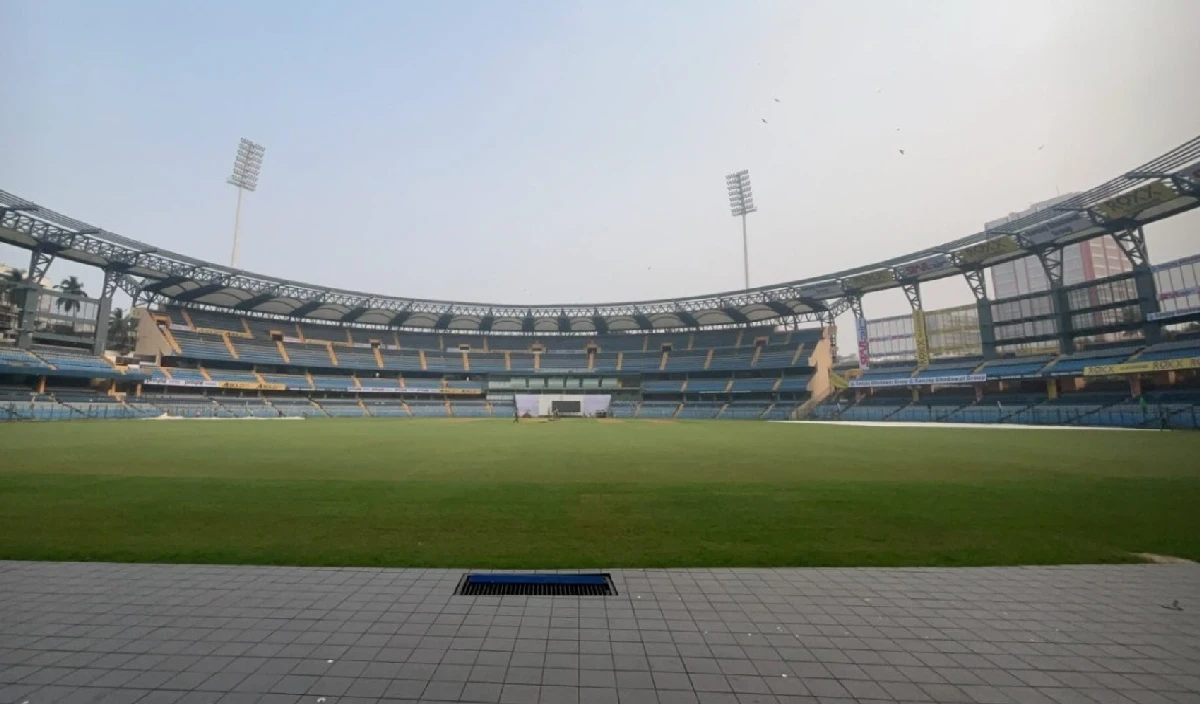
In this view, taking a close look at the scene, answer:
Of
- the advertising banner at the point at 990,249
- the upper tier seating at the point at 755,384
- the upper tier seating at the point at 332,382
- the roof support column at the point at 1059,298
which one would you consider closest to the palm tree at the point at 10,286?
the upper tier seating at the point at 332,382

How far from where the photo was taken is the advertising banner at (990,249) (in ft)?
134

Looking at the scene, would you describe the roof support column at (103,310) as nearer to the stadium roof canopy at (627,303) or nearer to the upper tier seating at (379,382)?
the stadium roof canopy at (627,303)

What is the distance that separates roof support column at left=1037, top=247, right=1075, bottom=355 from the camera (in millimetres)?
39094

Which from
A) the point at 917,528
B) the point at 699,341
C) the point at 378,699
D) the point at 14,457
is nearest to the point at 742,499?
the point at 917,528

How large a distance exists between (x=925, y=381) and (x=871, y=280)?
40.5ft

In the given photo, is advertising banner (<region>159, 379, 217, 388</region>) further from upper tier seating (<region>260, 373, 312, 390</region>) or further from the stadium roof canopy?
the stadium roof canopy

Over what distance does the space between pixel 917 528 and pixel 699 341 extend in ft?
215

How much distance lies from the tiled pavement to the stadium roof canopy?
3576cm

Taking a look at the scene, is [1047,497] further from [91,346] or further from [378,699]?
[91,346]

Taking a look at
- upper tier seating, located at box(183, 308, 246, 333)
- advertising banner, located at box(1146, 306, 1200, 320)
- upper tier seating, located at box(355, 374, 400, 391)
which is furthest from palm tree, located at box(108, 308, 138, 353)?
advertising banner, located at box(1146, 306, 1200, 320)

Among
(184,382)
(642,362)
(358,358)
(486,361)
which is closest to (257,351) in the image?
(184,382)

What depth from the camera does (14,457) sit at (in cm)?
1453

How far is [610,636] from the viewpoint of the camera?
13.3 feet

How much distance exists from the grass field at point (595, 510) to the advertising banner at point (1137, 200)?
91.2ft
